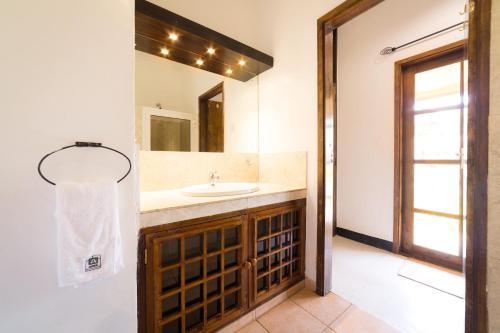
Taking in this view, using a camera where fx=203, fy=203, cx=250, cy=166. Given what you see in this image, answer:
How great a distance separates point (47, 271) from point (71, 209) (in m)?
0.24

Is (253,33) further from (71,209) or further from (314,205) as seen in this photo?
(71,209)

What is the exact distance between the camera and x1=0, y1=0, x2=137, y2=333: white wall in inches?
26.3

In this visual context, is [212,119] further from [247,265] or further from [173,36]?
[247,265]

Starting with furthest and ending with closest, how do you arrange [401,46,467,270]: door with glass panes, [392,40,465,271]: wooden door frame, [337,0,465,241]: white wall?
[392,40,465,271]: wooden door frame, [337,0,465,241]: white wall, [401,46,467,270]: door with glass panes

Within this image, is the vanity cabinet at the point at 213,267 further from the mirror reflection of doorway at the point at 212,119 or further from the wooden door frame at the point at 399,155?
the wooden door frame at the point at 399,155

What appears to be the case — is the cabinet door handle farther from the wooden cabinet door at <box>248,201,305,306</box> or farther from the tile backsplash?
the tile backsplash

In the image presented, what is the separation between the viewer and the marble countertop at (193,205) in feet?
3.12

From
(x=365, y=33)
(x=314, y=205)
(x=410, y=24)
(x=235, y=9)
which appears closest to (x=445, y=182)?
(x=314, y=205)

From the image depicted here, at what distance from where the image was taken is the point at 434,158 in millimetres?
2062

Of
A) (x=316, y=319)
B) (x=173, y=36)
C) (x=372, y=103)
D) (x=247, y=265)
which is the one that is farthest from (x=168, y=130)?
(x=372, y=103)

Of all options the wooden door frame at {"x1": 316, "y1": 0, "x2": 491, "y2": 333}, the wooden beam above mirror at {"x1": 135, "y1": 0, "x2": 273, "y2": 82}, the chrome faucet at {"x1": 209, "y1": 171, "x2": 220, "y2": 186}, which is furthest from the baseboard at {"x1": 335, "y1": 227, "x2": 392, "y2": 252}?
the wooden beam above mirror at {"x1": 135, "y1": 0, "x2": 273, "y2": 82}

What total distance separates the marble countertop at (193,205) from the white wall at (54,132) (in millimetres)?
99

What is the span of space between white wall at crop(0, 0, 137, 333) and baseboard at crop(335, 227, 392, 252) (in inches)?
101

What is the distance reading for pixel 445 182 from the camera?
201cm
